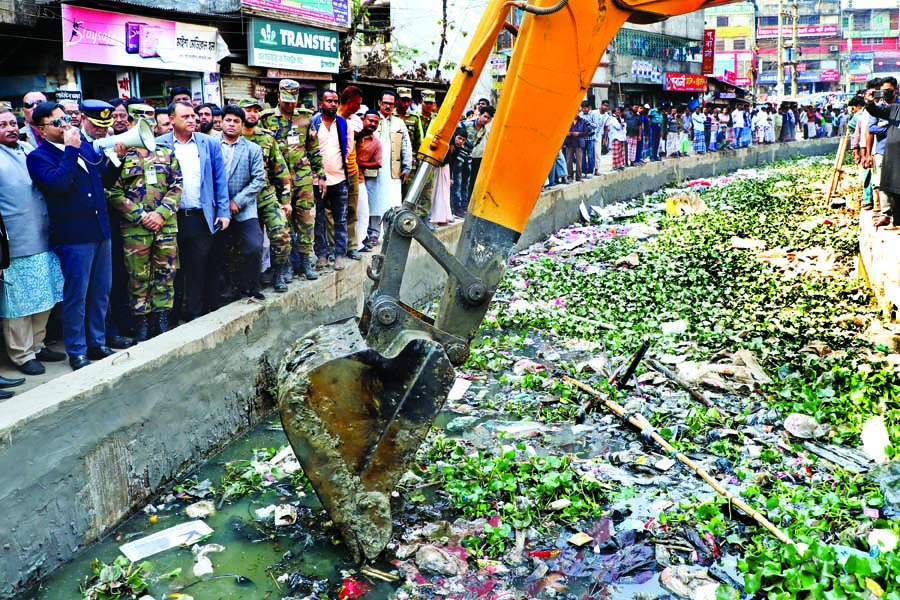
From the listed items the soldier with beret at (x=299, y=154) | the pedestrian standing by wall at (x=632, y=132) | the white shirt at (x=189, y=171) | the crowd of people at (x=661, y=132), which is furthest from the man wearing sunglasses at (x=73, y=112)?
the pedestrian standing by wall at (x=632, y=132)

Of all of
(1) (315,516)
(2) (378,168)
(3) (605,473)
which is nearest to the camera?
(1) (315,516)

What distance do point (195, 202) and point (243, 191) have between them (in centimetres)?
43

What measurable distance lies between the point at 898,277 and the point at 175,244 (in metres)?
6.53

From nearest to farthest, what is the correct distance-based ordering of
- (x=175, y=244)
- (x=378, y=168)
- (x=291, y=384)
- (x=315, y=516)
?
(x=291, y=384) → (x=315, y=516) → (x=175, y=244) → (x=378, y=168)

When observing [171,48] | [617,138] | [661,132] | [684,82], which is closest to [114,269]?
[171,48]

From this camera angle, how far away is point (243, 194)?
23.1 ft

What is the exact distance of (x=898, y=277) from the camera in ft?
26.7

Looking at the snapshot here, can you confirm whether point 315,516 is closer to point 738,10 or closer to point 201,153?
point 201,153

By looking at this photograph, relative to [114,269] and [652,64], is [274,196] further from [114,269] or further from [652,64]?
[652,64]

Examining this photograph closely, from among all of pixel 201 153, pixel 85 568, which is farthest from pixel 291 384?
pixel 201 153

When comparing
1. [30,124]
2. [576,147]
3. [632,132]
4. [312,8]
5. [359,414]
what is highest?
[312,8]

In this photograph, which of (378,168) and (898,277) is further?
(378,168)

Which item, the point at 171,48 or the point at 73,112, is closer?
the point at 73,112

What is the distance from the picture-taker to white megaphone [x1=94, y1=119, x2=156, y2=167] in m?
6.22
